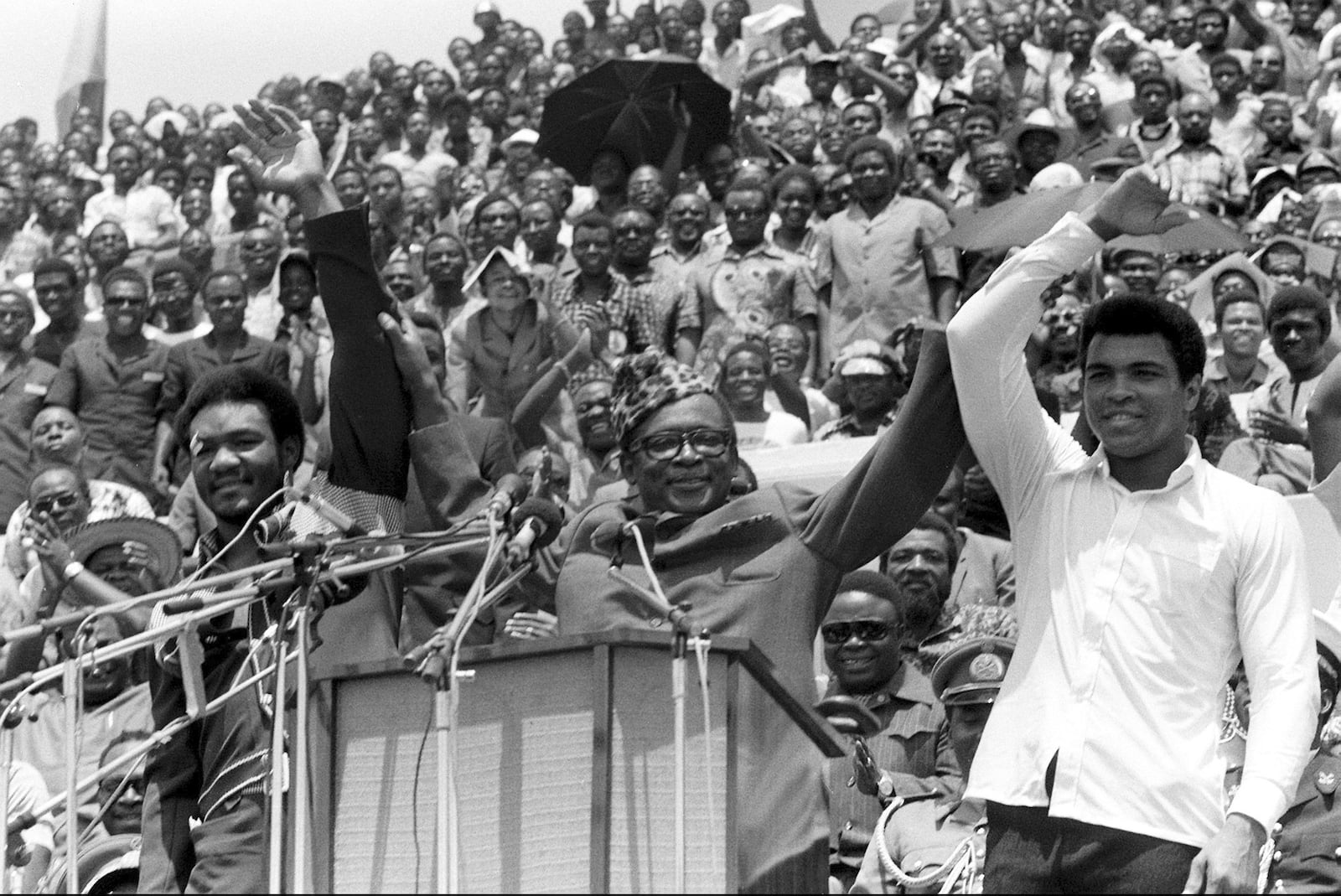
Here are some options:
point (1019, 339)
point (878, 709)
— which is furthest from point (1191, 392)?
point (878, 709)

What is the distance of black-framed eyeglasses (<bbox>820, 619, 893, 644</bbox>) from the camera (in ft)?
24.2

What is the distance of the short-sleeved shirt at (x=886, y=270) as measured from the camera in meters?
12.2

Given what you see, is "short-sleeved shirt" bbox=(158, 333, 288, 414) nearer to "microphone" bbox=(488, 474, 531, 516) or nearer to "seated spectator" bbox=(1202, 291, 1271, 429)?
"seated spectator" bbox=(1202, 291, 1271, 429)

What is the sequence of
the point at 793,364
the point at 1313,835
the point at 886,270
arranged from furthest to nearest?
1. the point at 886,270
2. the point at 793,364
3. the point at 1313,835

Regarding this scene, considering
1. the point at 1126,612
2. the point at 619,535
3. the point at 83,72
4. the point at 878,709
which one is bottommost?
the point at 878,709

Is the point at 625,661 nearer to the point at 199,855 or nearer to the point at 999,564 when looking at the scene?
the point at 199,855

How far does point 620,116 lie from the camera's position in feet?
49.4

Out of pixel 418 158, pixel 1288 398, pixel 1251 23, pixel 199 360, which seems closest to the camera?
pixel 1288 398

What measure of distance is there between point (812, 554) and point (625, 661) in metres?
1.09

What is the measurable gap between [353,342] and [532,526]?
6.70 ft

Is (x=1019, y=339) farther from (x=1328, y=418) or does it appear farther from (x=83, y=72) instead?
(x=83, y=72)

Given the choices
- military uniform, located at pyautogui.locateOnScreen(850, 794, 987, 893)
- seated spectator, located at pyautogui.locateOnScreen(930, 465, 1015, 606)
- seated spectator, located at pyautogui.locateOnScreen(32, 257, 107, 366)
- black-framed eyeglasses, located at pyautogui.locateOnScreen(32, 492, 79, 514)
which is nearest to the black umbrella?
seated spectator, located at pyautogui.locateOnScreen(32, 257, 107, 366)

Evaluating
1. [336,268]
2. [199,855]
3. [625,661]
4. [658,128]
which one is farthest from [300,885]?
[658,128]

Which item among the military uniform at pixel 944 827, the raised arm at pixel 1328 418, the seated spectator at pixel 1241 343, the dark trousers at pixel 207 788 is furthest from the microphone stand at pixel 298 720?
the seated spectator at pixel 1241 343
